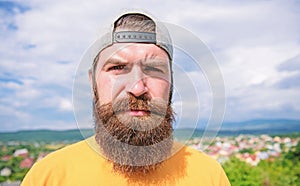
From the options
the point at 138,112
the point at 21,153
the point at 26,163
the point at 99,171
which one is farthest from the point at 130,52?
the point at 21,153

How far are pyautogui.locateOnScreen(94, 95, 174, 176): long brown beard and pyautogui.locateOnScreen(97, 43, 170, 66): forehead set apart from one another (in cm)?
11

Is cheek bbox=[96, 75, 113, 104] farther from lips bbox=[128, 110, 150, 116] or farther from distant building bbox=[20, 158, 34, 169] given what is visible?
distant building bbox=[20, 158, 34, 169]

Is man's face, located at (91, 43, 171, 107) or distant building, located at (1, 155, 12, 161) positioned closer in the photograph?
man's face, located at (91, 43, 171, 107)

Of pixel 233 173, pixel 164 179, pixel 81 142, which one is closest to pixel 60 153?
pixel 81 142

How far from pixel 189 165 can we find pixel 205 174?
0.18 ft

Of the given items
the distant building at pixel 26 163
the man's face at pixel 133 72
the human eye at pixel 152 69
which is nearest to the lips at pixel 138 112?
the man's face at pixel 133 72

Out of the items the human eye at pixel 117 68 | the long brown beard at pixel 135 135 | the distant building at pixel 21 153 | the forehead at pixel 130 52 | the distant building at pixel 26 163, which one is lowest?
the distant building at pixel 26 163

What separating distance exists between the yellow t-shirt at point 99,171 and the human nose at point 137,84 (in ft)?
0.83

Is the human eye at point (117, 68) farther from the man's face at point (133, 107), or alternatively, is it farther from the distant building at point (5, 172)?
the distant building at point (5, 172)

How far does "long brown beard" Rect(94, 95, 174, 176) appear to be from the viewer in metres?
1.32

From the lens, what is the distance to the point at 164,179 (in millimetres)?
1427

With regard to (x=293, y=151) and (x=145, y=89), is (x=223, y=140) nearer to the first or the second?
(x=293, y=151)

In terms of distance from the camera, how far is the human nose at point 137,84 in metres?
1.27

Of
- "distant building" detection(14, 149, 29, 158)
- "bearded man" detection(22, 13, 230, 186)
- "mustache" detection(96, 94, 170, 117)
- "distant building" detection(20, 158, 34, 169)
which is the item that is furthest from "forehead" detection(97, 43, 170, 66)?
"distant building" detection(14, 149, 29, 158)
